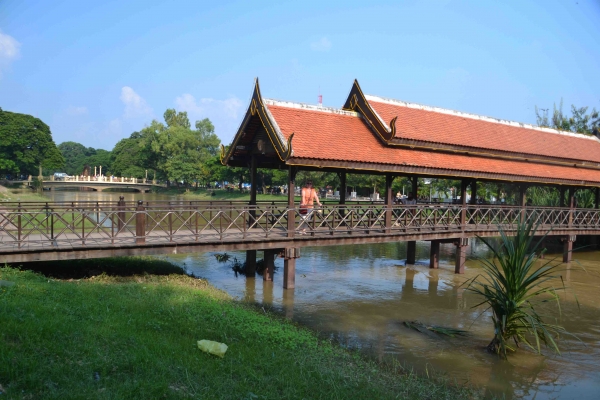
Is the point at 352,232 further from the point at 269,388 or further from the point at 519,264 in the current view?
the point at 269,388

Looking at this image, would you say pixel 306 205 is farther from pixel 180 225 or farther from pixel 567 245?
pixel 567 245

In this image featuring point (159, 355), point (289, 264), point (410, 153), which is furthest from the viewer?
point (410, 153)

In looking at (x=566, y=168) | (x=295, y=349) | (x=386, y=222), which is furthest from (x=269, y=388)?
(x=566, y=168)

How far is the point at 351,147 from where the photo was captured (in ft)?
48.5

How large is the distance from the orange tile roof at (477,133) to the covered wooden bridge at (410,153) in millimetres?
64

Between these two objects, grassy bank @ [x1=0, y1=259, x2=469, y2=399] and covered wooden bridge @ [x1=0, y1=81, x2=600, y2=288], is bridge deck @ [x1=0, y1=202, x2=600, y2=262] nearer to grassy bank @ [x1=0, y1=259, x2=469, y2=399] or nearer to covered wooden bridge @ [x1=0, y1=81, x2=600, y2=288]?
covered wooden bridge @ [x1=0, y1=81, x2=600, y2=288]

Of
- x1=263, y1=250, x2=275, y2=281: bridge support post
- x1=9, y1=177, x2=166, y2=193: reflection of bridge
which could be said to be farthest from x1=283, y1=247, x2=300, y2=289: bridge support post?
x1=9, y1=177, x2=166, y2=193: reflection of bridge

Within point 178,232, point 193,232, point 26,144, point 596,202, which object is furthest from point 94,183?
point 596,202

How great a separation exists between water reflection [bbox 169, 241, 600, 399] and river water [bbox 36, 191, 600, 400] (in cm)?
2

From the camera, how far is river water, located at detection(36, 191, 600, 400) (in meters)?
8.36

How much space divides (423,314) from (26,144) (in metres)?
68.0

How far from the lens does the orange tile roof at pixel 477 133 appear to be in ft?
57.1

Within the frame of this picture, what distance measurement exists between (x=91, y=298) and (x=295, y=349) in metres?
3.94

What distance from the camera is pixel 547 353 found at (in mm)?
9516
